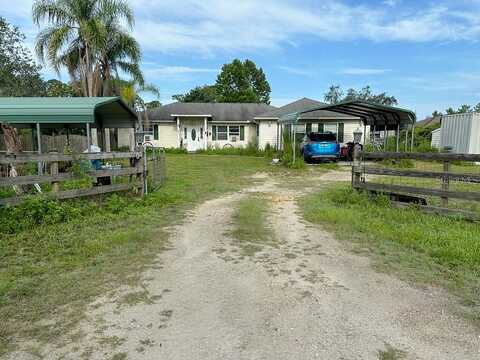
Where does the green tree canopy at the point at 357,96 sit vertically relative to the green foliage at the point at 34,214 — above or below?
above

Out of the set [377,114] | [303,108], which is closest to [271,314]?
[377,114]

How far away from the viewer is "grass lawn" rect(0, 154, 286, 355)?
3248 mm

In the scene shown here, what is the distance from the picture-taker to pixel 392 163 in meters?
17.7

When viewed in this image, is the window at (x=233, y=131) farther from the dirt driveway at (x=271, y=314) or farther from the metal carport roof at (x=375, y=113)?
the dirt driveway at (x=271, y=314)

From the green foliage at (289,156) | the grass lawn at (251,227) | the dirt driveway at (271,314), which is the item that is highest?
the green foliage at (289,156)

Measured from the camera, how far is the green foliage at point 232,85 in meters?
57.5

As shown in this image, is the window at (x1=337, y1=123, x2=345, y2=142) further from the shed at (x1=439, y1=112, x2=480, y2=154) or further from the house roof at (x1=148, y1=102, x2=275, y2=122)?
the house roof at (x1=148, y1=102, x2=275, y2=122)

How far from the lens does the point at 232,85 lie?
59.1 metres

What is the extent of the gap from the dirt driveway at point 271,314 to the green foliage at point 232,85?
52937 mm

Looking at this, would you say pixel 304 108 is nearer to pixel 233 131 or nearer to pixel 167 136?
→ pixel 233 131

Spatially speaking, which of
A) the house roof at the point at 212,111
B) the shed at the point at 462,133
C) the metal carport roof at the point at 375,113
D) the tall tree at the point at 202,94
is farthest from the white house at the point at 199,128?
the tall tree at the point at 202,94

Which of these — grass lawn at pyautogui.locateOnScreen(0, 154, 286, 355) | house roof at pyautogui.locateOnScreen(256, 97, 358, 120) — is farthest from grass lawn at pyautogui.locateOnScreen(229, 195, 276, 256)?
house roof at pyautogui.locateOnScreen(256, 97, 358, 120)

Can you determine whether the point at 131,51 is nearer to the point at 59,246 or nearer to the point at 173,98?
the point at 59,246

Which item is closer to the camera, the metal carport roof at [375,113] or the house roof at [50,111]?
the house roof at [50,111]
